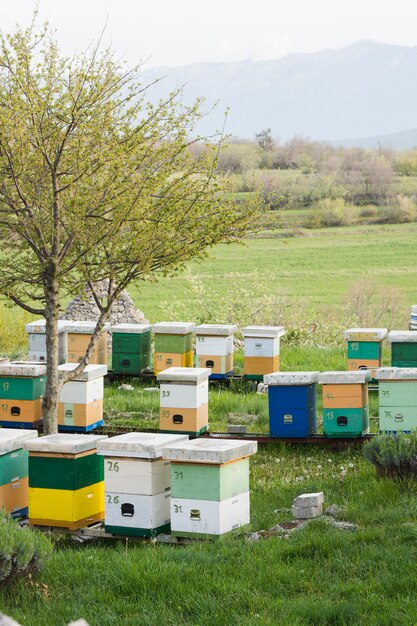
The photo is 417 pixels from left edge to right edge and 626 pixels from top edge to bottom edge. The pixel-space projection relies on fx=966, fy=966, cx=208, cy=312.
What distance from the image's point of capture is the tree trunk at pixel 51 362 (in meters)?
10.6

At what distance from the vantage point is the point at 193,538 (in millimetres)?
7641

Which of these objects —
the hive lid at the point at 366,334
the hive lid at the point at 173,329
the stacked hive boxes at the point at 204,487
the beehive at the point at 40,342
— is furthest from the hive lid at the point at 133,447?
the beehive at the point at 40,342

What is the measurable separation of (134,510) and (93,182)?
161 inches

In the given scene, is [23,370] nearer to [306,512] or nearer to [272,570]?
[306,512]

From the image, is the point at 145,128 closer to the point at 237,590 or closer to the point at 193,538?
the point at 193,538

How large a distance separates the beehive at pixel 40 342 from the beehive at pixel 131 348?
2.57 ft

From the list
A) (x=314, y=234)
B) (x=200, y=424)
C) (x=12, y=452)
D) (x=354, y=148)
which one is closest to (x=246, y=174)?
(x=314, y=234)

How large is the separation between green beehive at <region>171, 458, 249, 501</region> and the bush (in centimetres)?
119

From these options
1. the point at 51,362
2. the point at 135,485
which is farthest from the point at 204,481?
the point at 51,362

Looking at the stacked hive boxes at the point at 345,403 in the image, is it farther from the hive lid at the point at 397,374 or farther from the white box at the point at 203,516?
the white box at the point at 203,516

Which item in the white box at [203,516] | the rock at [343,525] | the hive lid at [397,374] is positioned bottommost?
the rock at [343,525]

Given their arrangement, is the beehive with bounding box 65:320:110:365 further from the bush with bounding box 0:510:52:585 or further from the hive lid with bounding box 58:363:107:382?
the bush with bounding box 0:510:52:585

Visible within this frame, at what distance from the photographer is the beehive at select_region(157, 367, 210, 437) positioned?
455 inches

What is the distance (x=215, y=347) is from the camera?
14633 millimetres
